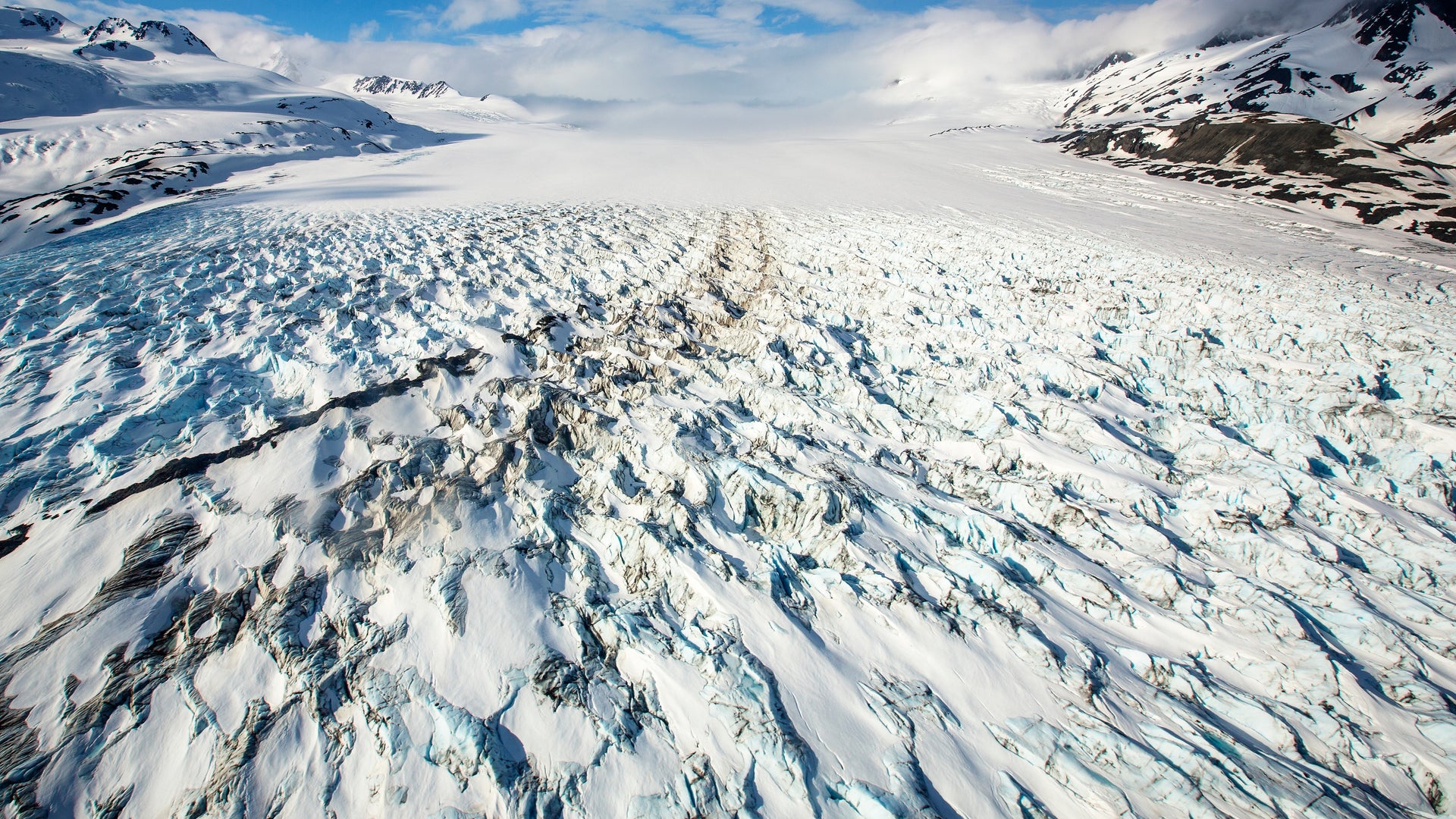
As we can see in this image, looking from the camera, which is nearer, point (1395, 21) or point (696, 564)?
point (696, 564)

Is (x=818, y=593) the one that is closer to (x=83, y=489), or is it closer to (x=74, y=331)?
(x=83, y=489)

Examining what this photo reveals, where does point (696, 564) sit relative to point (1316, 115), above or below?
below

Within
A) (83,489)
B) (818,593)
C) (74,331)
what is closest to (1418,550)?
(818,593)

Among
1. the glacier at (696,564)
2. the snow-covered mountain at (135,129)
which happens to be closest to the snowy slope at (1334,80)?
the glacier at (696,564)

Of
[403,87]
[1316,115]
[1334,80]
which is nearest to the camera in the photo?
[1316,115]

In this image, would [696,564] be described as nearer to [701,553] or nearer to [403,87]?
[701,553]

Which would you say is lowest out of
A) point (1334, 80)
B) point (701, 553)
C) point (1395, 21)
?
point (701, 553)

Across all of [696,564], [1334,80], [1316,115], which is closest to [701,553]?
[696,564]

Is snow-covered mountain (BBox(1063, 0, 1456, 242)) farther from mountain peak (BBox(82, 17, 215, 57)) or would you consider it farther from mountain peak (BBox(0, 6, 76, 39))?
mountain peak (BBox(0, 6, 76, 39))

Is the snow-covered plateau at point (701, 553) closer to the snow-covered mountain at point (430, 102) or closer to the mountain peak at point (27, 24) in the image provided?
the snow-covered mountain at point (430, 102)
